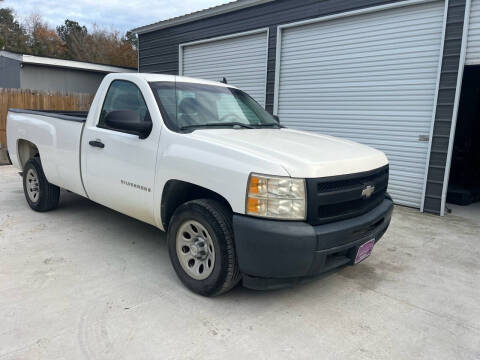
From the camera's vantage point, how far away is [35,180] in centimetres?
538

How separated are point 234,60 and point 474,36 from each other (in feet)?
18.8

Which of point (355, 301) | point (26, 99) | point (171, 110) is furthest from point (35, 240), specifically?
point (26, 99)

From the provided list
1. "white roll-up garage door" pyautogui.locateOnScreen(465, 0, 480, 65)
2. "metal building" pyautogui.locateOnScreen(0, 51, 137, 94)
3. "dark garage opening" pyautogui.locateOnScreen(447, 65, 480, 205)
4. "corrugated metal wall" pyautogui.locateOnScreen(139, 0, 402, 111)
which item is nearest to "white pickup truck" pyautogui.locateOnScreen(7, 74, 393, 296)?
"white roll-up garage door" pyautogui.locateOnScreen(465, 0, 480, 65)

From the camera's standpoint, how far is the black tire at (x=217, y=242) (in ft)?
9.50

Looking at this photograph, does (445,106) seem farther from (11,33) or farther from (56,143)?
(11,33)

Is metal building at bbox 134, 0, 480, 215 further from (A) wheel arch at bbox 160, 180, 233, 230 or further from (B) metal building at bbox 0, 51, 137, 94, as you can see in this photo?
(B) metal building at bbox 0, 51, 137, 94

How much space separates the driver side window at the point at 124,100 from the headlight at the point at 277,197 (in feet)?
4.99

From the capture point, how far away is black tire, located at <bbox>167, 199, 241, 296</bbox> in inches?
114

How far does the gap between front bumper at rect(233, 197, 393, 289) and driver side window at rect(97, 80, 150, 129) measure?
5.52 feet

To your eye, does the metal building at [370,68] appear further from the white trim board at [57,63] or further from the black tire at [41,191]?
the white trim board at [57,63]

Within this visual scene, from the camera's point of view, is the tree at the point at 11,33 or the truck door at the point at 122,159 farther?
the tree at the point at 11,33

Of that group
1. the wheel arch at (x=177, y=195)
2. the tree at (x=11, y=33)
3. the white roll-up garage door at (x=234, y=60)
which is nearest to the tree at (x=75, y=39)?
the tree at (x=11, y=33)

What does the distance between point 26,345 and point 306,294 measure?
2.20 m

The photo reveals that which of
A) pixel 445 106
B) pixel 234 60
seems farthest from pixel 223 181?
pixel 234 60
